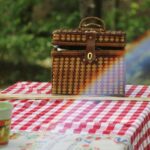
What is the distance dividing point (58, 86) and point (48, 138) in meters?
0.86

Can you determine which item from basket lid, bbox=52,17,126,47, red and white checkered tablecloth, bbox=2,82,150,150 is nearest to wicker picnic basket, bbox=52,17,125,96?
basket lid, bbox=52,17,126,47

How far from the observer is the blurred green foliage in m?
7.85

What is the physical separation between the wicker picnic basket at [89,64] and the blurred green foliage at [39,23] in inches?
190

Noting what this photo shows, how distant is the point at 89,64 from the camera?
2.86 meters

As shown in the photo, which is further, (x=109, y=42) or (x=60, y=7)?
(x=60, y=7)

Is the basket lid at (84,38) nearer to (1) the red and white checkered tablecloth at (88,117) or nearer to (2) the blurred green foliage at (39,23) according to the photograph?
(1) the red and white checkered tablecloth at (88,117)

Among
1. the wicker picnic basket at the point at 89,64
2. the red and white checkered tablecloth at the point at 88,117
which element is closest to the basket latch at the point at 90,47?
Answer: the wicker picnic basket at the point at 89,64

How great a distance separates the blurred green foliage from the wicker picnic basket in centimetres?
482

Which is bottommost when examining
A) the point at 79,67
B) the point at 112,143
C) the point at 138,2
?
the point at 112,143

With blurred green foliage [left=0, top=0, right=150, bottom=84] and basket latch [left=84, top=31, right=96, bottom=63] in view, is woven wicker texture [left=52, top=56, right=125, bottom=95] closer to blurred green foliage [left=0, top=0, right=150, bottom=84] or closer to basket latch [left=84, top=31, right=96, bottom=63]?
basket latch [left=84, top=31, right=96, bottom=63]

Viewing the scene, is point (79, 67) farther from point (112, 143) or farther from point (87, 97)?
point (112, 143)

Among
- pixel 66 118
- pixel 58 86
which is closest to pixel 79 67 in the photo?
pixel 58 86

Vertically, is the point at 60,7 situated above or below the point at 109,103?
above

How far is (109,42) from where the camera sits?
9.39ft
